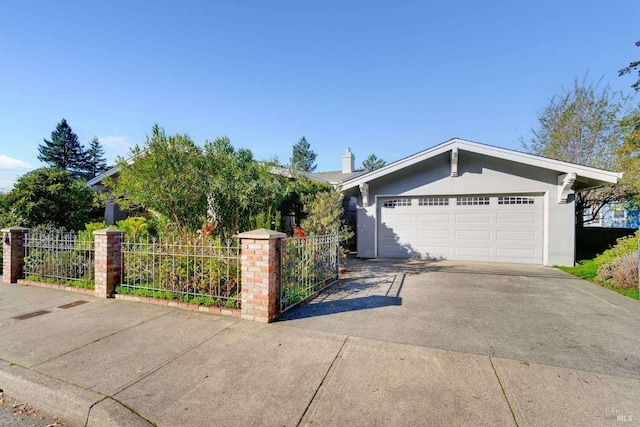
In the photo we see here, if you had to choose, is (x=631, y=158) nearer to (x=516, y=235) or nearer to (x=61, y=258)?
(x=516, y=235)

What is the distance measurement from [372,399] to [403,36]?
1073 cm

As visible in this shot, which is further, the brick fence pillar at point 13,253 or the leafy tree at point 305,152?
the leafy tree at point 305,152

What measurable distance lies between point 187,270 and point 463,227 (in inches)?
349

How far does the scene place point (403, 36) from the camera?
31.1 ft

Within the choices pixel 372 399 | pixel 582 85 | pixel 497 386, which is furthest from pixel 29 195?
pixel 582 85

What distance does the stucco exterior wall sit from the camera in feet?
28.6

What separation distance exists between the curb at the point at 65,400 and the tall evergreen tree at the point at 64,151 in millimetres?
41725

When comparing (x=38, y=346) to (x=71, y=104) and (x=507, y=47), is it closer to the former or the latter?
(x=71, y=104)

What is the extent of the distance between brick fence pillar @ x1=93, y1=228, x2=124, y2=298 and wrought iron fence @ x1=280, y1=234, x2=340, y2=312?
344cm

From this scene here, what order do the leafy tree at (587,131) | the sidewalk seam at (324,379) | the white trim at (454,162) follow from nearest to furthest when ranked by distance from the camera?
the sidewalk seam at (324,379), the white trim at (454,162), the leafy tree at (587,131)

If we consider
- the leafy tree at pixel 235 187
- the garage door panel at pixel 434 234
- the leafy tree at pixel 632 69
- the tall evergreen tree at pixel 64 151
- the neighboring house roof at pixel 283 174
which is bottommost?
the garage door panel at pixel 434 234

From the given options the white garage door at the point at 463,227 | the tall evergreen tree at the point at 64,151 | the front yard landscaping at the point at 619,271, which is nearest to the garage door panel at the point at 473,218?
the white garage door at the point at 463,227

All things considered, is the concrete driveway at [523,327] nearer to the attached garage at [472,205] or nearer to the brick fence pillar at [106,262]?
the attached garage at [472,205]

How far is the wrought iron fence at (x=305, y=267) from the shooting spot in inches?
183
